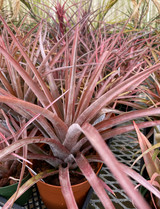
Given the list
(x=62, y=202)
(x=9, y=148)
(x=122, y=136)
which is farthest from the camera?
(x=122, y=136)

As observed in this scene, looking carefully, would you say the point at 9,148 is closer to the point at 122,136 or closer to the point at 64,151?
the point at 64,151

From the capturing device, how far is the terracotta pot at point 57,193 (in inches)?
12.5

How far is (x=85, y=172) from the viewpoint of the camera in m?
0.27

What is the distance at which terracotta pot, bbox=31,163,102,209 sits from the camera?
1.04 ft

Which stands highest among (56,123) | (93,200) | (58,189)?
(56,123)

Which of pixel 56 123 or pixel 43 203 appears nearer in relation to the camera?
pixel 56 123

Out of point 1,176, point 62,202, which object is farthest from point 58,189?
point 1,176

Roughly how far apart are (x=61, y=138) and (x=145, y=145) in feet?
0.53

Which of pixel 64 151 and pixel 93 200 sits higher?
pixel 64 151

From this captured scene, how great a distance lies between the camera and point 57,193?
12.7 inches

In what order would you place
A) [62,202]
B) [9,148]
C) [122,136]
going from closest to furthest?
[9,148], [62,202], [122,136]

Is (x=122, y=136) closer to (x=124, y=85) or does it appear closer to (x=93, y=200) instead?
(x=93, y=200)

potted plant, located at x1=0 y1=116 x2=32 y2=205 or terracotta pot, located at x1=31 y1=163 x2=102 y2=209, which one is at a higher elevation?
potted plant, located at x1=0 y1=116 x2=32 y2=205

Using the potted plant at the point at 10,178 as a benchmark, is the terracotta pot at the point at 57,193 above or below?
below
